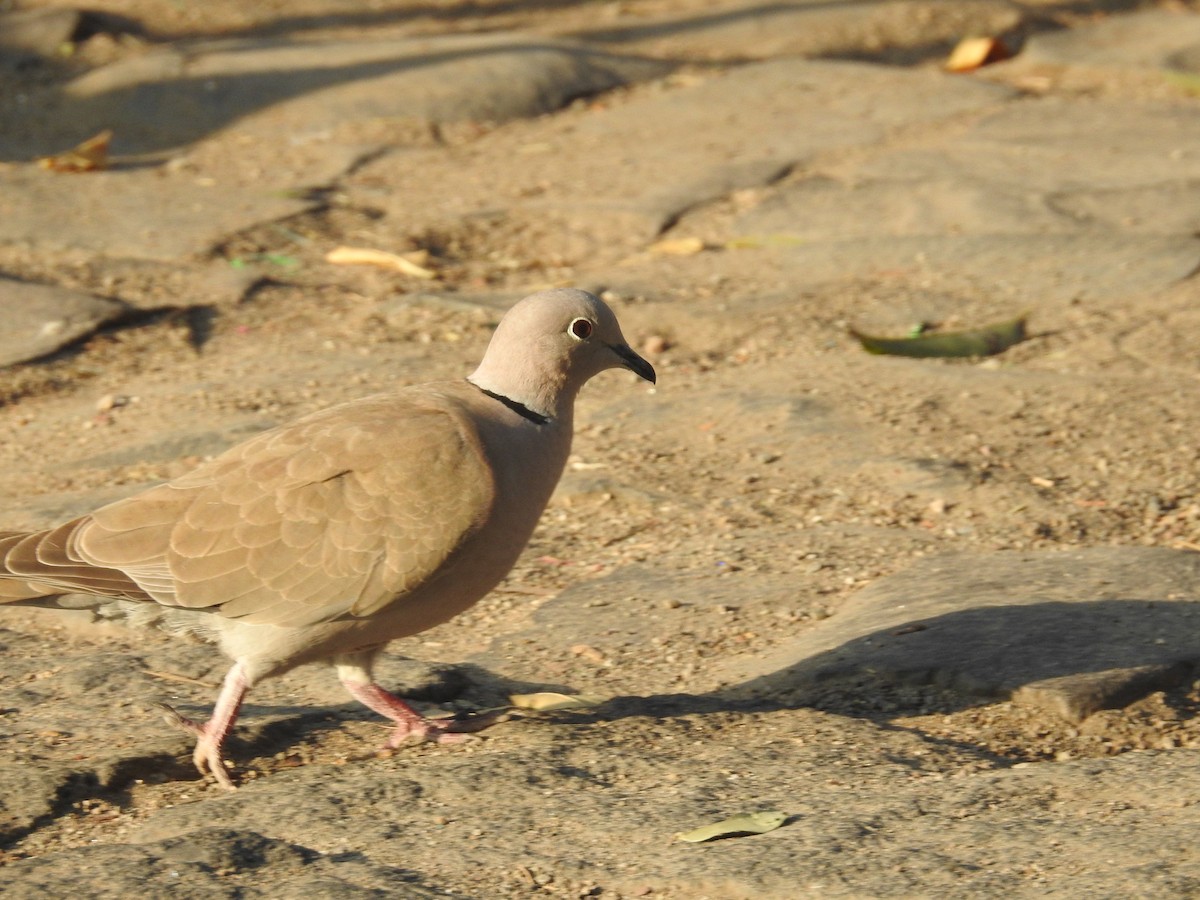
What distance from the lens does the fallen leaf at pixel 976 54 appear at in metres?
8.70

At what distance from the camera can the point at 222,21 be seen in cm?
1026

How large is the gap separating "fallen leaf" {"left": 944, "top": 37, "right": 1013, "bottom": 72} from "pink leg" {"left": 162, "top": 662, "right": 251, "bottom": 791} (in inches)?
267

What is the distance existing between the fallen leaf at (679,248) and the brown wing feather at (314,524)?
328 cm

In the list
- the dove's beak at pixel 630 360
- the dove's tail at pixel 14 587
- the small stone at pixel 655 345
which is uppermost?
the dove's beak at pixel 630 360

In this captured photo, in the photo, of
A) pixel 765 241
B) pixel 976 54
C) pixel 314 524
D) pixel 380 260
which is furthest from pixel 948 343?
pixel 976 54

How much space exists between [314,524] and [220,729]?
0.44 meters

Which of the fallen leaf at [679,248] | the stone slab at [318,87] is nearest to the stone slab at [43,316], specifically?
the fallen leaf at [679,248]

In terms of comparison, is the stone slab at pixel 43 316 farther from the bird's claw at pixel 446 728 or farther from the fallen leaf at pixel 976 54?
the fallen leaf at pixel 976 54

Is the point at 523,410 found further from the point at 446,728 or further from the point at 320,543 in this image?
the point at 446,728

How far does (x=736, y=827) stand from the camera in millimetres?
2715

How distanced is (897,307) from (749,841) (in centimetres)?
327

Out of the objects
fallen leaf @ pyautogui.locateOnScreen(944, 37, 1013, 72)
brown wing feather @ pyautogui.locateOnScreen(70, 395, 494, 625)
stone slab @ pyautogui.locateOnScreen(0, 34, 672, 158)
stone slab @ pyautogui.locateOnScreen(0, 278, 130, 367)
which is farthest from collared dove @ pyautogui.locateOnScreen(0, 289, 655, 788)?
fallen leaf @ pyautogui.locateOnScreen(944, 37, 1013, 72)

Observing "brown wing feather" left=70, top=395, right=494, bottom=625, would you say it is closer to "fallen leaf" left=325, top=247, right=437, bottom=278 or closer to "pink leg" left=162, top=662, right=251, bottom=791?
"pink leg" left=162, top=662, right=251, bottom=791

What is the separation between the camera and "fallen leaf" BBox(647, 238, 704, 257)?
630 cm
